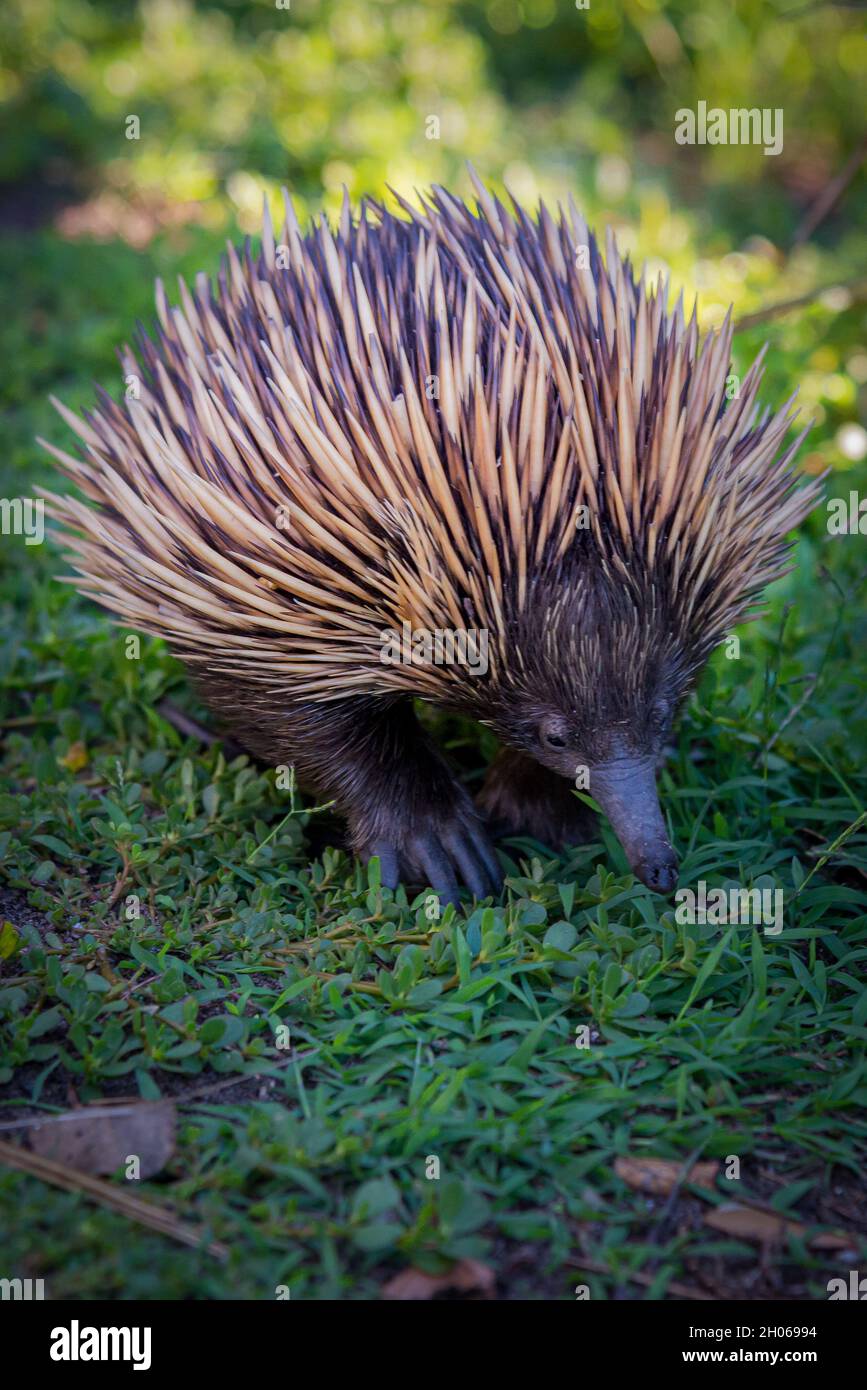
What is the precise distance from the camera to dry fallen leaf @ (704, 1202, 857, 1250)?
2.03 meters

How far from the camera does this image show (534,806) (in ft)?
9.88

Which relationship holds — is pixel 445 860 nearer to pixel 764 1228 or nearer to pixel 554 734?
pixel 554 734

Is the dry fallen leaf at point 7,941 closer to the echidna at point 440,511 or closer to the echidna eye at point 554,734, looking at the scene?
the echidna at point 440,511

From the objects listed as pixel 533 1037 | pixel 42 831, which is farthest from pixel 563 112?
pixel 533 1037

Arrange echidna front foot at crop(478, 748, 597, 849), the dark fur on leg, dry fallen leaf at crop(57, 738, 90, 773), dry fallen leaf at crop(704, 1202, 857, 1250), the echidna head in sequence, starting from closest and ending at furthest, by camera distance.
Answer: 1. dry fallen leaf at crop(704, 1202, 857, 1250)
2. the echidna head
3. the dark fur on leg
4. echidna front foot at crop(478, 748, 597, 849)
5. dry fallen leaf at crop(57, 738, 90, 773)

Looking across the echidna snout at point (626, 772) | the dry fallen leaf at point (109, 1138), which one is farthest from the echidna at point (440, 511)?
the dry fallen leaf at point (109, 1138)

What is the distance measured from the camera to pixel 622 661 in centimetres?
228

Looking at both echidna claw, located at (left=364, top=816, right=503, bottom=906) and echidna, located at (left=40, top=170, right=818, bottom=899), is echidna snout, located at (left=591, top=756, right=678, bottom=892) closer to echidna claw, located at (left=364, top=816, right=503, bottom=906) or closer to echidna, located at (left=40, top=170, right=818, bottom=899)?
echidna, located at (left=40, top=170, right=818, bottom=899)

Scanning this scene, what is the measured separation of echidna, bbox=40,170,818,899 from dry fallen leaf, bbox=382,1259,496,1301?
2.36 ft

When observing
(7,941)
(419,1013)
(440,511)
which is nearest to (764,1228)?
(419,1013)

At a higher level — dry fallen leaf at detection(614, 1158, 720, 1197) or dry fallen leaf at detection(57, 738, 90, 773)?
dry fallen leaf at detection(57, 738, 90, 773)

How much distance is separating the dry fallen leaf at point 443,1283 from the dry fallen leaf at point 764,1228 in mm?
371

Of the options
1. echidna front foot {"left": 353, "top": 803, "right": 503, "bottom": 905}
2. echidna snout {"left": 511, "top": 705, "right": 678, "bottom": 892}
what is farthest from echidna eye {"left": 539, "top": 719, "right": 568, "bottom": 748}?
echidna front foot {"left": 353, "top": 803, "right": 503, "bottom": 905}

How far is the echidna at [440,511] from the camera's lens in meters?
2.29
